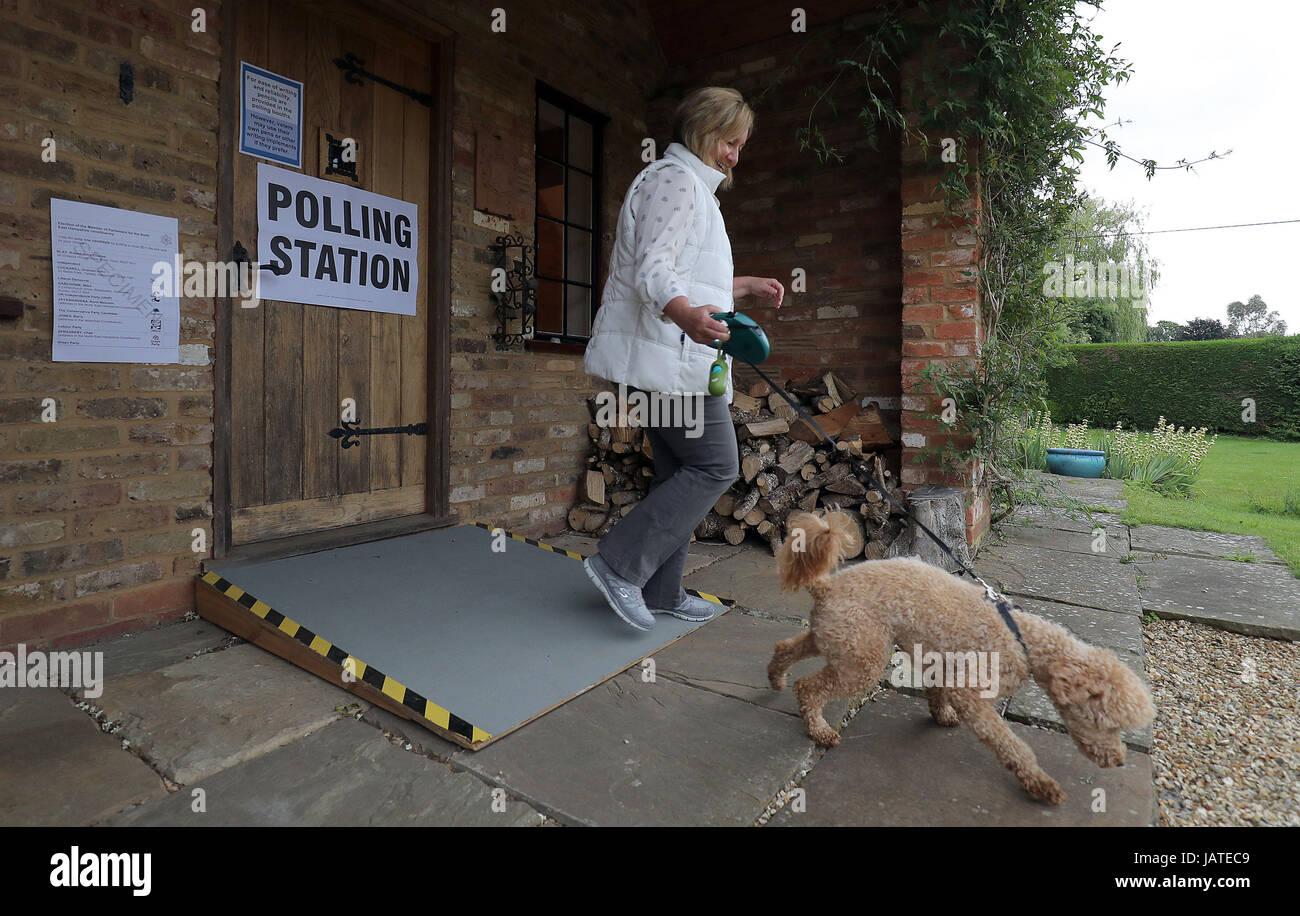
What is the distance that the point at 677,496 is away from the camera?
237cm

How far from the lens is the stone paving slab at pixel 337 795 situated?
1.42 metres

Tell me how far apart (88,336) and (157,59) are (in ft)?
3.38

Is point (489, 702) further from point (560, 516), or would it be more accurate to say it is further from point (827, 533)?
point (560, 516)

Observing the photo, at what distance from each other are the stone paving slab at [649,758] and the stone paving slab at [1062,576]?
6.26 ft

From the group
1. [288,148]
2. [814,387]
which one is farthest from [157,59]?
[814,387]

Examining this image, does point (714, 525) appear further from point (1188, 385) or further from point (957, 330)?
point (1188, 385)

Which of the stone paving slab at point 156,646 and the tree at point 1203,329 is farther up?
the tree at point 1203,329

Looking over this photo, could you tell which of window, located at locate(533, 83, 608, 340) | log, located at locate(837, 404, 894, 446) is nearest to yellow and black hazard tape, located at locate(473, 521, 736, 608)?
window, located at locate(533, 83, 608, 340)

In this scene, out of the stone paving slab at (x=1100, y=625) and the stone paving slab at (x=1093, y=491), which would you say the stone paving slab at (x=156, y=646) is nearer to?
the stone paving slab at (x=1100, y=625)

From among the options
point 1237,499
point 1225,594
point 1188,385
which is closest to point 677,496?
point 1225,594

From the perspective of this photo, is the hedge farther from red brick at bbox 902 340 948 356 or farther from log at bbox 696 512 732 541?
log at bbox 696 512 732 541

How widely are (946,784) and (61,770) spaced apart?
203cm

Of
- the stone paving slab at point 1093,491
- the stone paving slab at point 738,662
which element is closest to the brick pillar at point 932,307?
the stone paving slab at point 1093,491

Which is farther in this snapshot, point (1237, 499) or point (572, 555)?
point (1237, 499)
